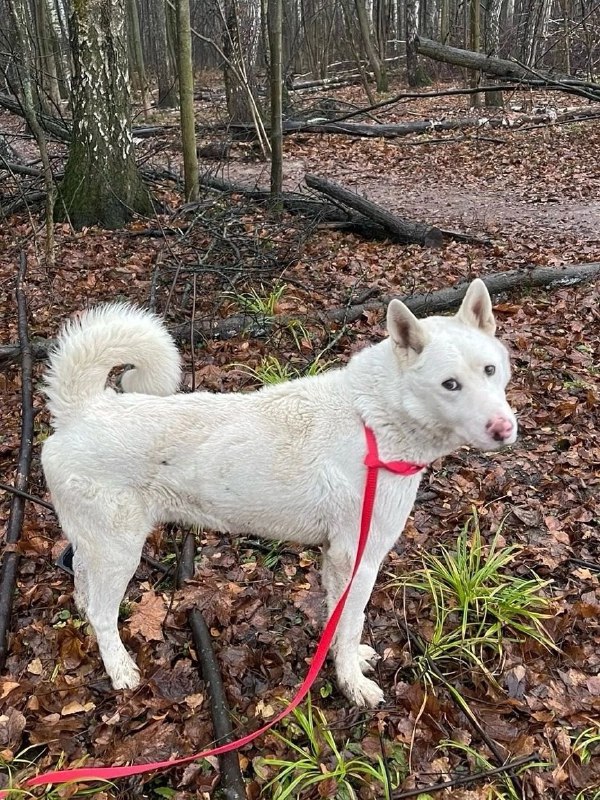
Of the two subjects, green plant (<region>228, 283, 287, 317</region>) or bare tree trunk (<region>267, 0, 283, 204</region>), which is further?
bare tree trunk (<region>267, 0, 283, 204</region>)

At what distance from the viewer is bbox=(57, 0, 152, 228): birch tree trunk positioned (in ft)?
25.8

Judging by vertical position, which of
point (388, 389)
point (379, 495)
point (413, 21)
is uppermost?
point (413, 21)

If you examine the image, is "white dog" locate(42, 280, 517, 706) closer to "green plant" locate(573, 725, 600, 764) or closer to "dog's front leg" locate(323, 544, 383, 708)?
"dog's front leg" locate(323, 544, 383, 708)

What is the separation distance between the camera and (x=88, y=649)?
11.0ft

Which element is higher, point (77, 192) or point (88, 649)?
point (77, 192)

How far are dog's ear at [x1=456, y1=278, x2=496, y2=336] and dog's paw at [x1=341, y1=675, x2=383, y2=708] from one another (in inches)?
72.8

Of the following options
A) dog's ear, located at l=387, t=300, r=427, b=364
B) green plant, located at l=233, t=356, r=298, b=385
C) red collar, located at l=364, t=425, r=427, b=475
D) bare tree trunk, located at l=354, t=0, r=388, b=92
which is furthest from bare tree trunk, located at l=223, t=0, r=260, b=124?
red collar, located at l=364, t=425, r=427, b=475

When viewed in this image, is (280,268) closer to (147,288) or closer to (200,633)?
(147,288)

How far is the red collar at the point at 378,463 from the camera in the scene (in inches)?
103

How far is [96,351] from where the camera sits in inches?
107

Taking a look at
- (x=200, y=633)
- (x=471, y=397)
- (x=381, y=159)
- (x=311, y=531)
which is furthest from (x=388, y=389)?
(x=381, y=159)

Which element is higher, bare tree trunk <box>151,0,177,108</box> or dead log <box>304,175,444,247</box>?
bare tree trunk <box>151,0,177,108</box>

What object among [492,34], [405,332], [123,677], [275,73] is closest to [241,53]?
[275,73]

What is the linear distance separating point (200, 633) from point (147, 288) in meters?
4.82
